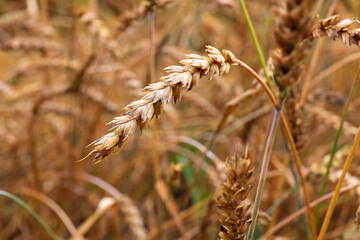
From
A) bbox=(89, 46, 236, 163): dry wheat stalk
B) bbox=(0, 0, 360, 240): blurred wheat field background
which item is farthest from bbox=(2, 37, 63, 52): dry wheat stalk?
bbox=(89, 46, 236, 163): dry wheat stalk

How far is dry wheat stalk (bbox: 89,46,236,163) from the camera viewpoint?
366 mm

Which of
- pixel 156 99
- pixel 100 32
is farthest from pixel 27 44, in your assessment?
pixel 156 99

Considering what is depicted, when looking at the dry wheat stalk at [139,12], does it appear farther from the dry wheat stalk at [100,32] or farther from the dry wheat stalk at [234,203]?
the dry wheat stalk at [234,203]

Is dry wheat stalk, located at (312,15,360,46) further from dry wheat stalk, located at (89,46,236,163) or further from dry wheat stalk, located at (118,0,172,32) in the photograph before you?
dry wheat stalk, located at (118,0,172,32)

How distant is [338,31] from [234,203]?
22 cm

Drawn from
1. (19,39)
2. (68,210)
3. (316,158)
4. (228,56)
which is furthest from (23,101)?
(228,56)

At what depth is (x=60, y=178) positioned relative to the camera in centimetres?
137

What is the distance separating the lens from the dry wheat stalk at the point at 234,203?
1.46 feet

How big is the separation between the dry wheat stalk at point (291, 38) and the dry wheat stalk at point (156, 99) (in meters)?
0.06

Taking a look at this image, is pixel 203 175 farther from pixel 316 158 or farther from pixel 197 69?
pixel 197 69

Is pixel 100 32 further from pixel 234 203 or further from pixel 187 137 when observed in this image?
pixel 234 203

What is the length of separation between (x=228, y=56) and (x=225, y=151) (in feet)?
3.91

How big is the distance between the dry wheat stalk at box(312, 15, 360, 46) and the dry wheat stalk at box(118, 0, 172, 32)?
381 millimetres

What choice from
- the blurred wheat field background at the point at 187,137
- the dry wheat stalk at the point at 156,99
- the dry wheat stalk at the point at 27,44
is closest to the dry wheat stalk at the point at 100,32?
the blurred wheat field background at the point at 187,137
